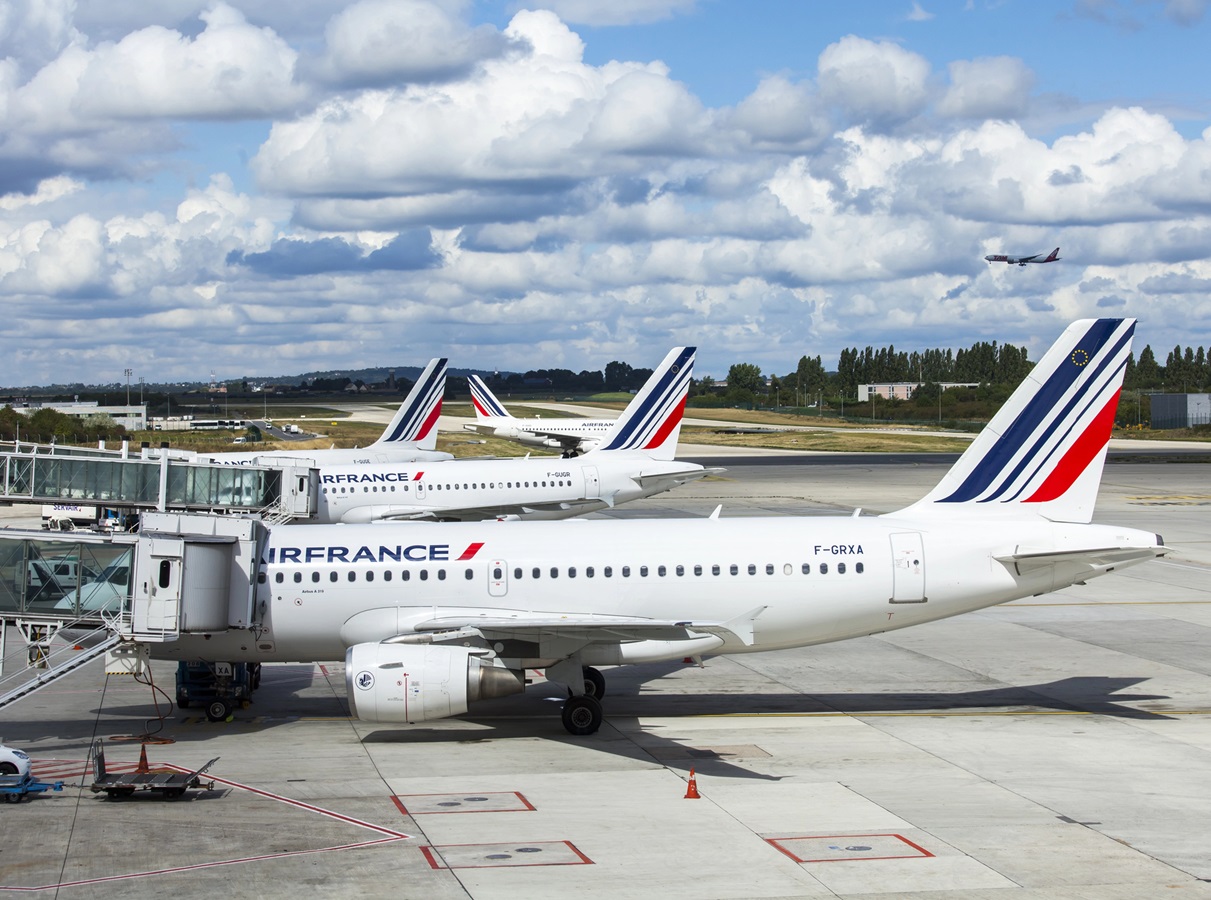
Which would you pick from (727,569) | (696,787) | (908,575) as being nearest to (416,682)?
(696,787)

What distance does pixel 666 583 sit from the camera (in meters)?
26.5

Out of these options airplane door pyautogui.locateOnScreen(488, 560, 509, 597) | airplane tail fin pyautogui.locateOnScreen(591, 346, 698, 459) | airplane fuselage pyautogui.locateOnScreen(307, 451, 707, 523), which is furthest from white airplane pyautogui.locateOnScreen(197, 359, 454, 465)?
airplane door pyautogui.locateOnScreen(488, 560, 509, 597)

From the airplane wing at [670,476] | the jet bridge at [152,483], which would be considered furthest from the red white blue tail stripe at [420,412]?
the jet bridge at [152,483]

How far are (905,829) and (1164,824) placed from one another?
13.7 feet

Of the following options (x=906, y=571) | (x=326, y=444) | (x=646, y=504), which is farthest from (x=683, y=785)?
(x=326, y=444)

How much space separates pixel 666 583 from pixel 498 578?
3.66 meters

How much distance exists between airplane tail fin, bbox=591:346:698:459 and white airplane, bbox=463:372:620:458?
5243 centimetres

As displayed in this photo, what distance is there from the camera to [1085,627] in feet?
122

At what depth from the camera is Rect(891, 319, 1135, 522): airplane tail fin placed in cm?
2725

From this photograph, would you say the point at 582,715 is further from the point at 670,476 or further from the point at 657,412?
the point at 657,412

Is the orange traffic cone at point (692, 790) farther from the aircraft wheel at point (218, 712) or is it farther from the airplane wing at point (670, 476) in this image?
the airplane wing at point (670, 476)

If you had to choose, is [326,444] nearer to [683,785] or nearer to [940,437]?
[940,437]

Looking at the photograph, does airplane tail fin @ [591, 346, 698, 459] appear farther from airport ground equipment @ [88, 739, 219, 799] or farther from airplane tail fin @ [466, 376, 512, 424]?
airplane tail fin @ [466, 376, 512, 424]

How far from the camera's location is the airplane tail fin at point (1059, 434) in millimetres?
27250
